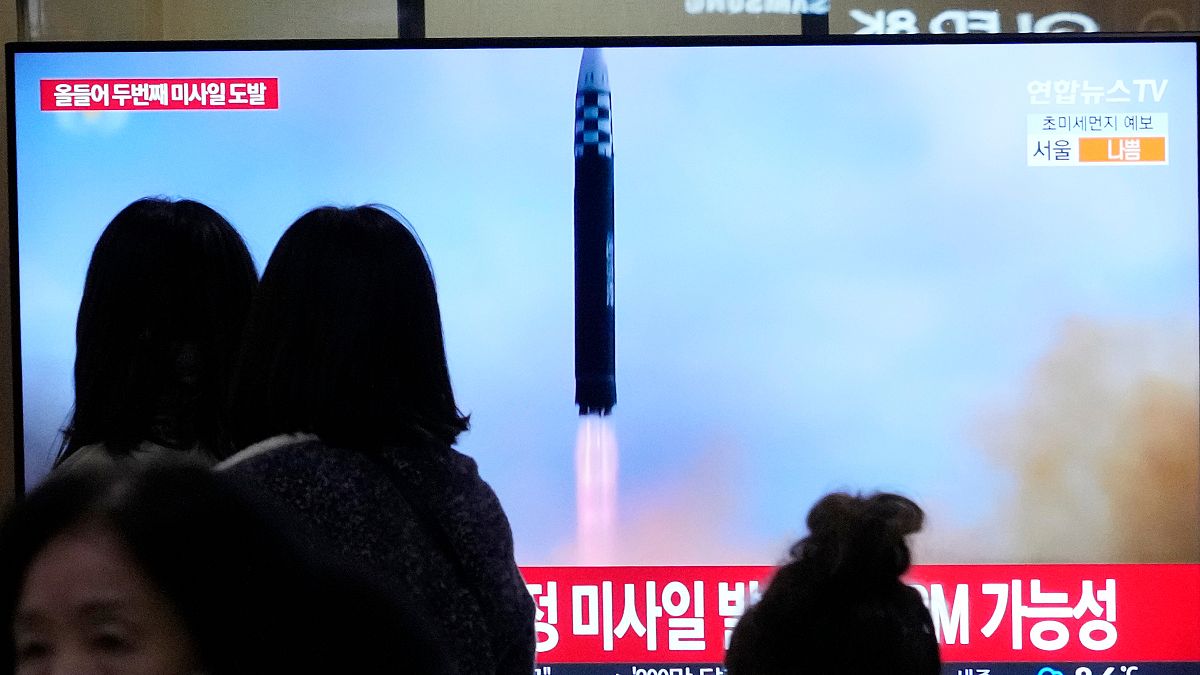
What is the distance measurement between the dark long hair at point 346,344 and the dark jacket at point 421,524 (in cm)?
4

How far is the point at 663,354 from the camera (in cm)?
329

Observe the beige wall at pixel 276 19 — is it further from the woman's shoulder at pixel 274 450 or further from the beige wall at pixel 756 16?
the woman's shoulder at pixel 274 450

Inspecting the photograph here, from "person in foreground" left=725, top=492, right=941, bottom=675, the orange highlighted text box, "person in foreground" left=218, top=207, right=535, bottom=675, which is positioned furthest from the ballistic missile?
"person in foreground" left=725, top=492, right=941, bottom=675

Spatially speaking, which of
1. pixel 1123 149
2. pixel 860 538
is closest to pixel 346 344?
pixel 860 538

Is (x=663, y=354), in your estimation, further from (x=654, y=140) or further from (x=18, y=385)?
(x=18, y=385)

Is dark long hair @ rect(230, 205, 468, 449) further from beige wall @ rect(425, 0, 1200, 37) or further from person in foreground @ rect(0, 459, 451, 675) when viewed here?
beige wall @ rect(425, 0, 1200, 37)

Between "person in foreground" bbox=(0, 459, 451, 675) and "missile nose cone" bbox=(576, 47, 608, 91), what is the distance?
233 cm

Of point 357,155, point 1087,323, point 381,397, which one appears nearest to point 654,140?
point 357,155

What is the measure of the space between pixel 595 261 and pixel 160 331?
45.5 inches

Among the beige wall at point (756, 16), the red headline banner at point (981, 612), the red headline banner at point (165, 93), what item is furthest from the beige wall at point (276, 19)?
the red headline banner at point (981, 612)

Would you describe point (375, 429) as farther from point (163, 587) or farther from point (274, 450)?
point (163, 587)

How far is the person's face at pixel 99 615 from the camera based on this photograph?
3.41 ft

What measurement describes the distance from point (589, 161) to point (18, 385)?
136cm

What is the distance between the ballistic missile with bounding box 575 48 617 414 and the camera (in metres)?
3.29
